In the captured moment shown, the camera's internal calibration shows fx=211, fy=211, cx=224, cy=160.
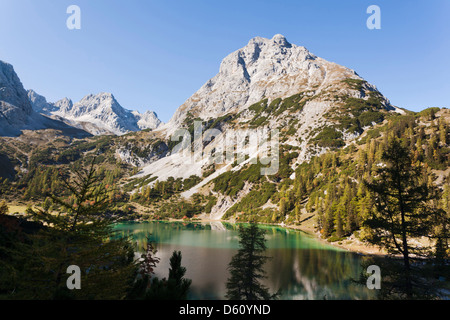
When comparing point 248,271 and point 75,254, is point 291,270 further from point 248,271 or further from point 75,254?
point 75,254

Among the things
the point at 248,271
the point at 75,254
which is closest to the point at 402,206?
the point at 248,271

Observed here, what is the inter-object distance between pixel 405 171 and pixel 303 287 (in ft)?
72.6

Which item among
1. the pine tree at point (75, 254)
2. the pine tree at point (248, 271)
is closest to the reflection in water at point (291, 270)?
the pine tree at point (248, 271)

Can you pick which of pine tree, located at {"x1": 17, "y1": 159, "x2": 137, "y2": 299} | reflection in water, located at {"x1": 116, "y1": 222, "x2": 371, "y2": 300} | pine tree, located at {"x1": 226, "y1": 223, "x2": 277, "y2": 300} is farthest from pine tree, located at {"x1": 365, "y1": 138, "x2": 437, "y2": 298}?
pine tree, located at {"x1": 17, "y1": 159, "x2": 137, "y2": 299}

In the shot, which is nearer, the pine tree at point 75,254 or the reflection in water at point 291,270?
the pine tree at point 75,254

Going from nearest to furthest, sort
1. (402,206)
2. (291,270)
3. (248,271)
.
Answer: (402,206)
(248,271)
(291,270)

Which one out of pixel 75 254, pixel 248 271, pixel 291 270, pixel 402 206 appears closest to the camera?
pixel 75 254

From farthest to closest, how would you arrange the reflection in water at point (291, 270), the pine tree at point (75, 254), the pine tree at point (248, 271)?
the reflection in water at point (291, 270) → the pine tree at point (248, 271) → the pine tree at point (75, 254)

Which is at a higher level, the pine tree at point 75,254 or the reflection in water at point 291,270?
the pine tree at point 75,254

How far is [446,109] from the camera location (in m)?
129

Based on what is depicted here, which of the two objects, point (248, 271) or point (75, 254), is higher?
point (75, 254)

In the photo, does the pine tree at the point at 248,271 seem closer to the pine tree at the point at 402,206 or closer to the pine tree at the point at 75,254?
the pine tree at the point at 402,206

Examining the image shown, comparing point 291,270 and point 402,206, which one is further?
point 291,270

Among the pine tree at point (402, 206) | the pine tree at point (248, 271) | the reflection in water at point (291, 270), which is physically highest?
the pine tree at point (402, 206)
